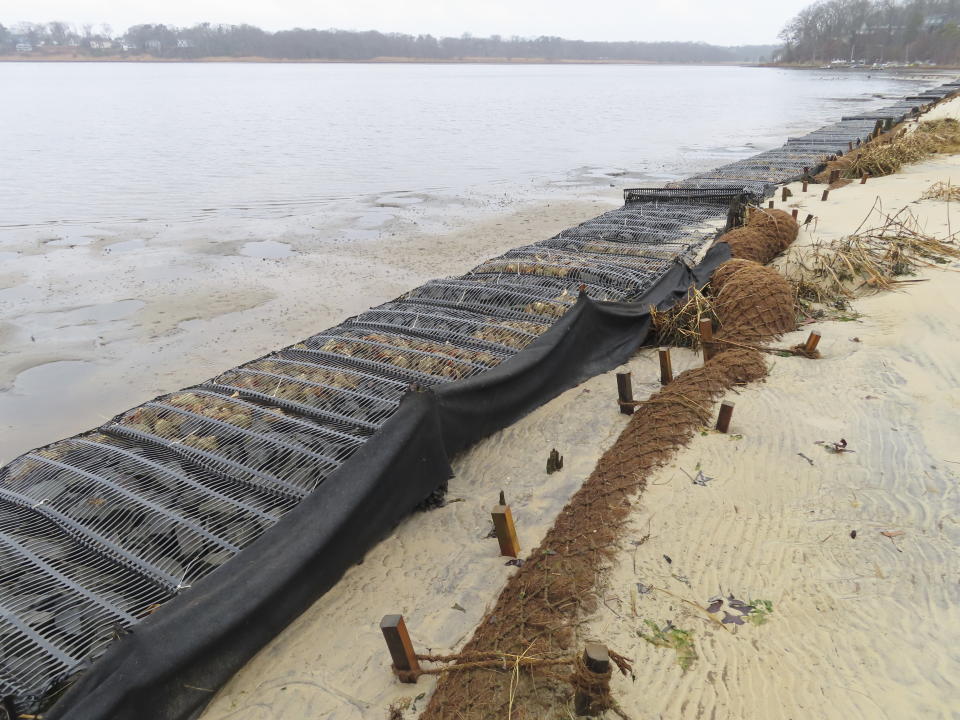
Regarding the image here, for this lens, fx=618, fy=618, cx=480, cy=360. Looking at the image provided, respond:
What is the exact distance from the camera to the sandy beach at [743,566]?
10.3 ft

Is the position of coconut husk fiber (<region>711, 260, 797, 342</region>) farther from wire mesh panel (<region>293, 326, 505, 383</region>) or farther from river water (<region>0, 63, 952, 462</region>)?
river water (<region>0, 63, 952, 462</region>)

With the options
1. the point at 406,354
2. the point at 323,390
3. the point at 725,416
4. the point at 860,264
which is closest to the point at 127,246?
the point at 406,354

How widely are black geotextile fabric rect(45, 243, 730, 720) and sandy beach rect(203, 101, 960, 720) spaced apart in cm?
22

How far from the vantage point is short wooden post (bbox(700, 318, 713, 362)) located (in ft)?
21.4

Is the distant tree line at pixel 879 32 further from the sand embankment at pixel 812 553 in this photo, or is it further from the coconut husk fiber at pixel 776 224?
the sand embankment at pixel 812 553

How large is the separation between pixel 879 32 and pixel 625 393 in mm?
125094

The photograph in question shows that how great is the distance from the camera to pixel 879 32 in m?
99.9

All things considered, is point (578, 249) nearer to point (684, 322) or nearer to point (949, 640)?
point (684, 322)

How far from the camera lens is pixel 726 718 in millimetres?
2965

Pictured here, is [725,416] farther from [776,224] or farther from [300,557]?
[776,224]

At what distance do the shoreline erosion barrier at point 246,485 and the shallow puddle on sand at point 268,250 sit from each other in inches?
252

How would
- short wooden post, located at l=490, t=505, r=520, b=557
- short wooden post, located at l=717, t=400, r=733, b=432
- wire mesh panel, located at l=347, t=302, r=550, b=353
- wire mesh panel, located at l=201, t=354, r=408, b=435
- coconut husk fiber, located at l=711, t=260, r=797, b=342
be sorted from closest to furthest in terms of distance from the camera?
1. short wooden post, located at l=490, t=505, r=520, b=557
2. wire mesh panel, located at l=201, t=354, r=408, b=435
3. short wooden post, located at l=717, t=400, r=733, b=432
4. wire mesh panel, located at l=347, t=302, r=550, b=353
5. coconut husk fiber, located at l=711, t=260, r=797, b=342

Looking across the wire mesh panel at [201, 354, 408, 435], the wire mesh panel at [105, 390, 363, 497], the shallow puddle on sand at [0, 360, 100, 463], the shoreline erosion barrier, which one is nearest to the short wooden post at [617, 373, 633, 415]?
the shoreline erosion barrier

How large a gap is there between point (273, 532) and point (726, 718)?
8.63ft
